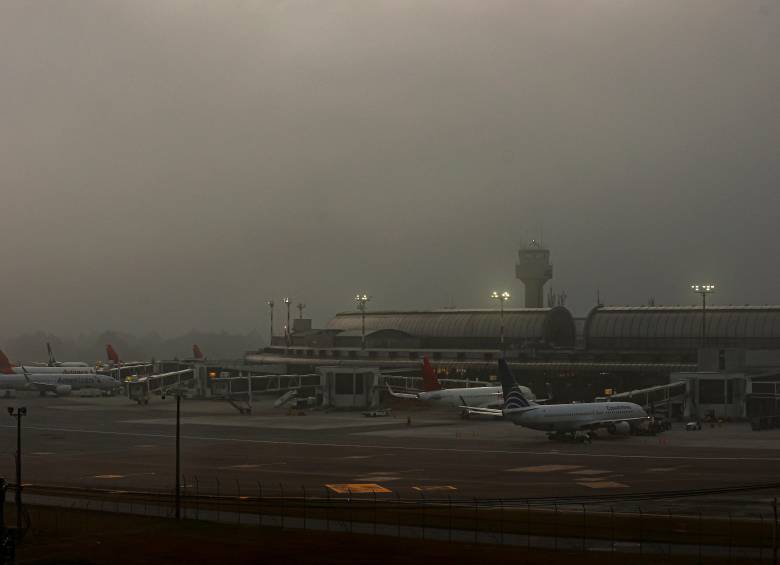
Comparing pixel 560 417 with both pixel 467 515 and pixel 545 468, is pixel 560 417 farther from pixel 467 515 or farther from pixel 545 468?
pixel 467 515

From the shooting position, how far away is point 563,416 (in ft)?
336

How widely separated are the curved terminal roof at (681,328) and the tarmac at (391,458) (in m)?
62.7

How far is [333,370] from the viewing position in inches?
6137

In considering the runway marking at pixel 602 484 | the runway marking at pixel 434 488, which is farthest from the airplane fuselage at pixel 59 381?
the runway marking at pixel 602 484

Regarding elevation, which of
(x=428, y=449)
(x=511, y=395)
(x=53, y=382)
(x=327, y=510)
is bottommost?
(x=428, y=449)

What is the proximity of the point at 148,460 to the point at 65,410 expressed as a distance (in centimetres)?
7192

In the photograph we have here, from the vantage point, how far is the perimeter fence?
5041 cm

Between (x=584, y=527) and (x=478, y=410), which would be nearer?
(x=584, y=527)

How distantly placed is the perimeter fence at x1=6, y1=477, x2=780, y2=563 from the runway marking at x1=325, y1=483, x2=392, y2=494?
0.68 ft

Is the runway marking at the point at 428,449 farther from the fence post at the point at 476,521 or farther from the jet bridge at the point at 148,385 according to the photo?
the jet bridge at the point at 148,385

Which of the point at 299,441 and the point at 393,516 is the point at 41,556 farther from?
the point at 299,441

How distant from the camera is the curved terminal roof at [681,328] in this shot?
18275 cm

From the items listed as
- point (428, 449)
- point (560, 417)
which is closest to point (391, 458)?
point (428, 449)

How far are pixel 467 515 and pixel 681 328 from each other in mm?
138630
